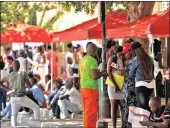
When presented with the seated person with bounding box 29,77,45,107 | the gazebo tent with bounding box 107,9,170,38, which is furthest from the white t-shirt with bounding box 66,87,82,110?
the gazebo tent with bounding box 107,9,170,38

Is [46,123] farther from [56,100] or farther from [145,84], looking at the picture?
[145,84]

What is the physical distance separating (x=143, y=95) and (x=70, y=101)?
555cm

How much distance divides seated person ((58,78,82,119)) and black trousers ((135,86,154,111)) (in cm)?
525

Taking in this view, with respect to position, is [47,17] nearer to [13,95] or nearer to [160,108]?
[13,95]

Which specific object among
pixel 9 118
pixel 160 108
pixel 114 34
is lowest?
pixel 9 118

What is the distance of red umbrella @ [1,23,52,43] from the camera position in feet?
88.1

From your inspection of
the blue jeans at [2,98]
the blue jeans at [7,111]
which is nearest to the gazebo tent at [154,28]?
the blue jeans at [7,111]

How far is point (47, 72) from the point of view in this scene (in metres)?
25.7

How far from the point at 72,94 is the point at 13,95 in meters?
2.06

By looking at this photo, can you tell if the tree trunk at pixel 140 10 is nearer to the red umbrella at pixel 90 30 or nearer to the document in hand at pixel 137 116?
the red umbrella at pixel 90 30

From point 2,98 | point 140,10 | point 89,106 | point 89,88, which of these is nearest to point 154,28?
point 89,88

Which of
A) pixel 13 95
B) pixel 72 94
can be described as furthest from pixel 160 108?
pixel 72 94

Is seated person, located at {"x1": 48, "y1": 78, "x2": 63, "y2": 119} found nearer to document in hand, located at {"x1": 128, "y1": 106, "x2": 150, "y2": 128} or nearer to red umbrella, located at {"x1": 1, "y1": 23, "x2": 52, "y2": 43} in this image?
document in hand, located at {"x1": 128, "y1": 106, "x2": 150, "y2": 128}

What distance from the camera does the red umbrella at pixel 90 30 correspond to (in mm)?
19312
